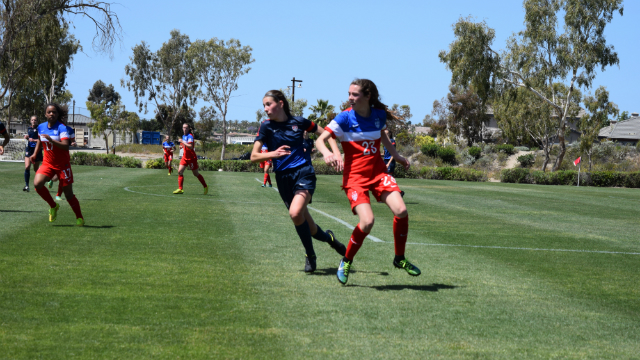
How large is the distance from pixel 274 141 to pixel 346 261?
153 cm

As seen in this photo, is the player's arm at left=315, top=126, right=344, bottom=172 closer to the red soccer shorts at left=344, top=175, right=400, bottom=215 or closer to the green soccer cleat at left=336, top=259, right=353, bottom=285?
the red soccer shorts at left=344, top=175, right=400, bottom=215

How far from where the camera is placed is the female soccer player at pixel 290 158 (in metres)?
6.30

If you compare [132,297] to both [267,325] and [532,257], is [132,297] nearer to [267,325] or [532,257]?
[267,325]

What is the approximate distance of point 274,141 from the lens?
652 cm

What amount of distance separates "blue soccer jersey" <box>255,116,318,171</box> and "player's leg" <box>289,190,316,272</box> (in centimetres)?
34

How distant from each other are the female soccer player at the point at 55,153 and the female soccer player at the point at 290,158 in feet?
14.7

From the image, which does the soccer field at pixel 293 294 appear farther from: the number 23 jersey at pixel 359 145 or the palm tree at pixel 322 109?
the palm tree at pixel 322 109

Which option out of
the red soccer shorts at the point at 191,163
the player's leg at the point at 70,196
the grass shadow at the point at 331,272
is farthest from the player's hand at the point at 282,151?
the red soccer shorts at the point at 191,163

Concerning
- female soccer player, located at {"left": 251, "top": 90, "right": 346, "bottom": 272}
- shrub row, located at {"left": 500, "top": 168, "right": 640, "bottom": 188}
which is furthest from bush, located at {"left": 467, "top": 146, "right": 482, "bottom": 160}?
female soccer player, located at {"left": 251, "top": 90, "right": 346, "bottom": 272}

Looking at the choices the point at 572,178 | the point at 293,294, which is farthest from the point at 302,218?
the point at 572,178

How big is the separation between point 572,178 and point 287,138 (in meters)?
38.9

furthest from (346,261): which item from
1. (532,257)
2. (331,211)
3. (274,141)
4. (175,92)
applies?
(175,92)

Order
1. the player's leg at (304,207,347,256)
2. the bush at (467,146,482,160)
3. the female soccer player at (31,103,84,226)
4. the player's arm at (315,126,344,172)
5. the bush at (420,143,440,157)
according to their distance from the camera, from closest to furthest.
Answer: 1. the player's arm at (315,126,344,172)
2. the player's leg at (304,207,347,256)
3. the female soccer player at (31,103,84,226)
4. the bush at (420,143,440,157)
5. the bush at (467,146,482,160)

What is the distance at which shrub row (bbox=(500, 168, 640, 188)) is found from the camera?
132ft
